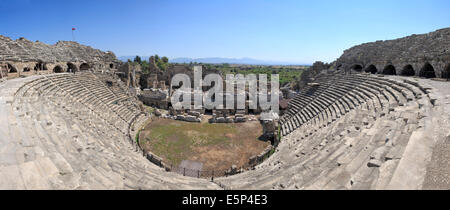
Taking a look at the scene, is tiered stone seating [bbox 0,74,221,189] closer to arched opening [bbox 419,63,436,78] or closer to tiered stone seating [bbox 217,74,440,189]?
tiered stone seating [bbox 217,74,440,189]

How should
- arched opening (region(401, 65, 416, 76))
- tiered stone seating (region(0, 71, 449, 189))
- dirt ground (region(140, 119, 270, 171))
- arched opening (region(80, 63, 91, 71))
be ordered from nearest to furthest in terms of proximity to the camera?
tiered stone seating (region(0, 71, 449, 189))
dirt ground (region(140, 119, 270, 171))
arched opening (region(401, 65, 416, 76))
arched opening (region(80, 63, 91, 71))

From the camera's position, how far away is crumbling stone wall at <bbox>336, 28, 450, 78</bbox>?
617 inches

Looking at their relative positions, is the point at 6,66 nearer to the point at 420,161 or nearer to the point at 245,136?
the point at 245,136

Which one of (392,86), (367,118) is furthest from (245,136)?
(392,86)

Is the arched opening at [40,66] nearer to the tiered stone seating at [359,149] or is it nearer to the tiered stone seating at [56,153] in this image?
the tiered stone seating at [56,153]

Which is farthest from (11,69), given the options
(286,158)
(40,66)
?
(286,158)

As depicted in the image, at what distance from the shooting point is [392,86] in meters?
12.3

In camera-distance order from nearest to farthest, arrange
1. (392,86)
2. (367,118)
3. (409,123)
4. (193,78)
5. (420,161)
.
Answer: (420,161) < (409,123) < (367,118) < (392,86) < (193,78)

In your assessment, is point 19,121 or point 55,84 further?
point 55,84

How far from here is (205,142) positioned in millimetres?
15352

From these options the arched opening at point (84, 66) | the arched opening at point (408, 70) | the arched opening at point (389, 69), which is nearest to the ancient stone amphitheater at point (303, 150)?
the arched opening at point (408, 70)

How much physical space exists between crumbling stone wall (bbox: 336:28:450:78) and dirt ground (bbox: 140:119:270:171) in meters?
14.5

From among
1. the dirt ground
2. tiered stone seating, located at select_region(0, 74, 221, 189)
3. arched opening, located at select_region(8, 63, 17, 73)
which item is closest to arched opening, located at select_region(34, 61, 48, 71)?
arched opening, located at select_region(8, 63, 17, 73)
